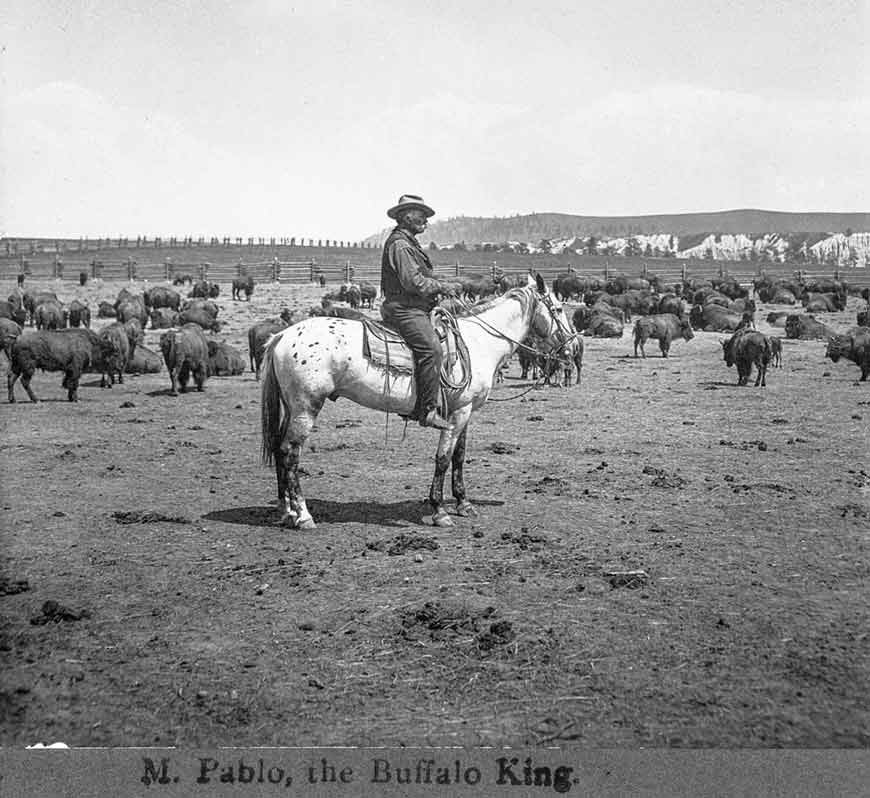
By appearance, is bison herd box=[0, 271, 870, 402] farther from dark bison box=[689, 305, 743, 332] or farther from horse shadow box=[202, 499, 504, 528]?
horse shadow box=[202, 499, 504, 528]

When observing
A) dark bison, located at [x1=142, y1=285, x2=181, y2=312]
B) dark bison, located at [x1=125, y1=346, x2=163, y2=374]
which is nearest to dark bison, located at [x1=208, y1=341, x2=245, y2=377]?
dark bison, located at [x1=125, y1=346, x2=163, y2=374]

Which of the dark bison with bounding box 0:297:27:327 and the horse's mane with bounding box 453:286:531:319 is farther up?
the horse's mane with bounding box 453:286:531:319

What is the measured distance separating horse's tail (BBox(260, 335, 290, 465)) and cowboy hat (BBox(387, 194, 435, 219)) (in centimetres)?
162

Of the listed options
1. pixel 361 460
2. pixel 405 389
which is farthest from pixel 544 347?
pixel 361 460

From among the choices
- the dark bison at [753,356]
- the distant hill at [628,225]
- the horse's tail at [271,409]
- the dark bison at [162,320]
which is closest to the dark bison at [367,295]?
the distant hill at [628,225]

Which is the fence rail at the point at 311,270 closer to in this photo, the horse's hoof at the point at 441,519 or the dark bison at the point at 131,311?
the dark bison at the point at 131,311

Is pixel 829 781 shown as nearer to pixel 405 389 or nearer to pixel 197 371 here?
pixel 405 389

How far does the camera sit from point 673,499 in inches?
343

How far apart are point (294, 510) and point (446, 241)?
16.4ft

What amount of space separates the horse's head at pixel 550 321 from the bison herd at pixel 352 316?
88mm

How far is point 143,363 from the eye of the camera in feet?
69.3

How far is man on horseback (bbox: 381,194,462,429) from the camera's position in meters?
7.72

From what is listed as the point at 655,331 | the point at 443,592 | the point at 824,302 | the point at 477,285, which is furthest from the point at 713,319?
the point at 443,592

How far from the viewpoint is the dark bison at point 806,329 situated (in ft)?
89.7
